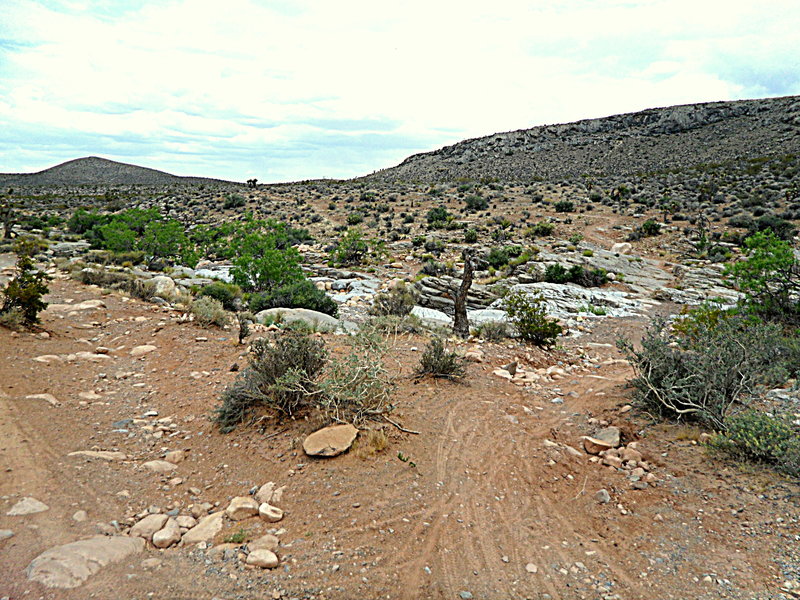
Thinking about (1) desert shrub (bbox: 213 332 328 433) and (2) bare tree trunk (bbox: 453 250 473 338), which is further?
(2) bare tree trunk (bbox: 453 250 473 338)

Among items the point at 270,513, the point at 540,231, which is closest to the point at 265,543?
the point at 270,513

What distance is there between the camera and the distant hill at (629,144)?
52.4 metres

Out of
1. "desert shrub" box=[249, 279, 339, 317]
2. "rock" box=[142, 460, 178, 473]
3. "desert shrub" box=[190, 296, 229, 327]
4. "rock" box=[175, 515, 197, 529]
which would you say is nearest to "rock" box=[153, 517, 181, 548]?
"rock" box=[175, 515, 197, 529]

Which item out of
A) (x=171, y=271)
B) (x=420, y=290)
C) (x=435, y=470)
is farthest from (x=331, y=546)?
(x=171, y=271)

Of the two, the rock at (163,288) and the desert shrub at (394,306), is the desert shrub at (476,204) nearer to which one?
the desert shrub at (394,306)

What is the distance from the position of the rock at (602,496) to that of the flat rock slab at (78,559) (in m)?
4.25

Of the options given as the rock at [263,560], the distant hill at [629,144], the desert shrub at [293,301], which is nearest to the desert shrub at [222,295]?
the desert shrub at [293,301]

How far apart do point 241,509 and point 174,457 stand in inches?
55.4

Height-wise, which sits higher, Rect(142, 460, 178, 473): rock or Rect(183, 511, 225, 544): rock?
Rect(142, 460, 178, 473): rock

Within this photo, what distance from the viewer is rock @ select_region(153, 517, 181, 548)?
3688 millimetres

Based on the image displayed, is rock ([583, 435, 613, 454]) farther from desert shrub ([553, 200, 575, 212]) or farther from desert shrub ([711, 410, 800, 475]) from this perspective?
desert shrub ([553, 200, 575, 212])

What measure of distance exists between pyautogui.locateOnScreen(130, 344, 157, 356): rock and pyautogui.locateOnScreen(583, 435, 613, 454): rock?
7470mm

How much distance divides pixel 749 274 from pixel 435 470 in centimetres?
871

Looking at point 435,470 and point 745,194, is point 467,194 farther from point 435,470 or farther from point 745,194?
point 435,470
